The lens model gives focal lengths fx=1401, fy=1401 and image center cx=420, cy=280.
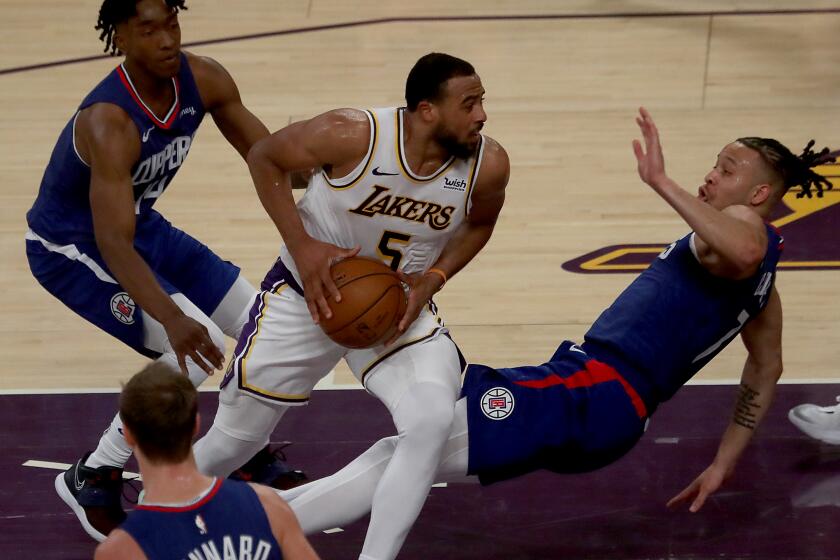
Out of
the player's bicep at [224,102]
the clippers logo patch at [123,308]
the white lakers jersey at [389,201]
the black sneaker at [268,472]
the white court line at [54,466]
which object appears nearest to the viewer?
the white lakers jersey at [389,201]

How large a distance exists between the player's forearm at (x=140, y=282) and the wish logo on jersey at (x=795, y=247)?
Result: 331cm

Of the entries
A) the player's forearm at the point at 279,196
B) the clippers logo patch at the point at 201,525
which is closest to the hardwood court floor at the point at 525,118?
the player's forearm at the point at 279,196

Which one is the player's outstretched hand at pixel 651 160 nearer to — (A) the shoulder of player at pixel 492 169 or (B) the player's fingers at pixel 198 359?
(A) the shoulder of player at pixel 492 169

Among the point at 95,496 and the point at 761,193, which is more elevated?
the point at 761,193

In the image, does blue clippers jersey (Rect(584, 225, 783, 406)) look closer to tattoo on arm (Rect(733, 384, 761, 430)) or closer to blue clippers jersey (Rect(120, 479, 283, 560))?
tattoo on arm (Rect(733, 384, 761, 430))

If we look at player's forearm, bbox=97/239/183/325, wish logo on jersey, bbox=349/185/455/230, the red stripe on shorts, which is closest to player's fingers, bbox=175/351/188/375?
player's forearm, bbox=97/239/183/325

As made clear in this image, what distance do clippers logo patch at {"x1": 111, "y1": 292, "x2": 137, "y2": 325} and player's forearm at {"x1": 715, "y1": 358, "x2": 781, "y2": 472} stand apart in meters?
2.30

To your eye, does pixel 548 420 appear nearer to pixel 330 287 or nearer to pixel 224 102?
pixel 330 287

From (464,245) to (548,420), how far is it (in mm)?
739

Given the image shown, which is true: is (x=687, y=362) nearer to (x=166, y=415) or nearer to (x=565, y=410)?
(x=565, y=410)

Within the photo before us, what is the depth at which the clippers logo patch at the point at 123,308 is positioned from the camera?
5453mm

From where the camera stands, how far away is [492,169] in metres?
5.00

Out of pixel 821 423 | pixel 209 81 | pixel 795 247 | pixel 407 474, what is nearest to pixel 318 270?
pixel 407 474

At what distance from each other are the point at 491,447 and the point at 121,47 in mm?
2089
